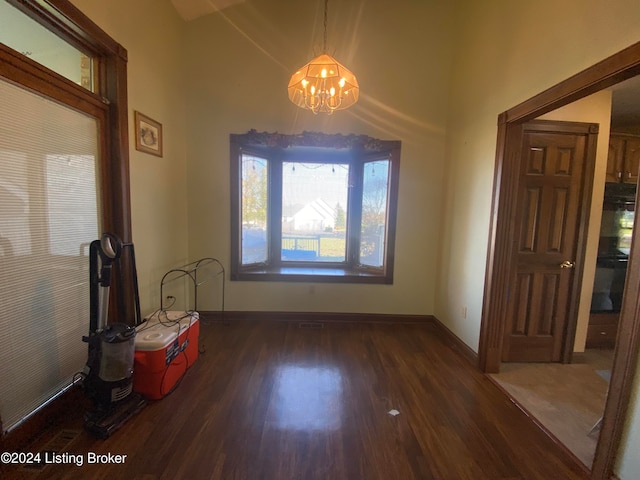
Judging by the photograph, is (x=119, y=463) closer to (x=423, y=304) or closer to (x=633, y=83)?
(x=423, y=304)

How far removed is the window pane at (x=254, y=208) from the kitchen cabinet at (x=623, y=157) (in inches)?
151

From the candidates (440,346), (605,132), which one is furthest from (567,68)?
(440,346)

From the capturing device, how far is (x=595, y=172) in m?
2.49

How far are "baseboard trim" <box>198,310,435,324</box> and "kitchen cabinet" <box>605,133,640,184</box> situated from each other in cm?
245

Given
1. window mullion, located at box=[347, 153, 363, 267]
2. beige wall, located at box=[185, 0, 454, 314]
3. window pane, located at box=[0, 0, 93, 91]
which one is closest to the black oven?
beige wall, located at box=[185, 0, 454, 314]

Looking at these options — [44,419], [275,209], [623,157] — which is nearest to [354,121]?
[275,209]

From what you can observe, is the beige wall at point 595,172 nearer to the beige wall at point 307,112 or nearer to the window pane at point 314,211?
the beige wall at point 307,112

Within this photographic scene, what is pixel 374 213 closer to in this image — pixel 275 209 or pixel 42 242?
pixel 275 209

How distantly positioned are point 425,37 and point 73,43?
332cm

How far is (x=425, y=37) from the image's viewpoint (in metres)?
3.15

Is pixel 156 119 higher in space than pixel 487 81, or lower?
lower

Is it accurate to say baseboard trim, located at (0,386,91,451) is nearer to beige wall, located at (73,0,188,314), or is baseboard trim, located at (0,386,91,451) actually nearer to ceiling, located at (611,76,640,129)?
beige wall, located at (73,0,188,314)

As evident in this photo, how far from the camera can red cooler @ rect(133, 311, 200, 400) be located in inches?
74.8

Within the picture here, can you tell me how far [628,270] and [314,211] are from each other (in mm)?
2963
